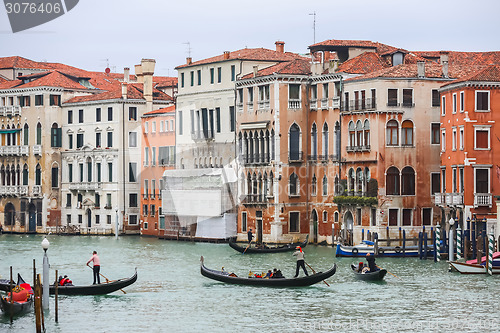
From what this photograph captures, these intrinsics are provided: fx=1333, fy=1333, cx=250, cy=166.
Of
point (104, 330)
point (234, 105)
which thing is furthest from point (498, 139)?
point (104, 330)

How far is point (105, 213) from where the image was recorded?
69.4m

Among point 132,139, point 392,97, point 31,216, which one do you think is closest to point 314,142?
point 392,97

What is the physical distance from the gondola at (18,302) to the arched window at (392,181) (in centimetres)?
2253

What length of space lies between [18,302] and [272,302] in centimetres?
703

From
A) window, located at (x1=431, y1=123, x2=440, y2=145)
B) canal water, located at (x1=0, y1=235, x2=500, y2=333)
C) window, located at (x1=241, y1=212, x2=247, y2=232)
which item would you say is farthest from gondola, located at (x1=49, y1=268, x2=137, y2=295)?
window, located at (x1=241, y1=212, x2=247, y2=232)

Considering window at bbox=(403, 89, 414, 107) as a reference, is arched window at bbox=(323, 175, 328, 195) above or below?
→ below

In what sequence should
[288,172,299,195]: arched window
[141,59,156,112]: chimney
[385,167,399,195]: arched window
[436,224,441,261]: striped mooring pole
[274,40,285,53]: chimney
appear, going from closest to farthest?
1. [436,224,441,261]: striped mooring pole
2. [385,167,399,195]: arched window
3. [288,172,299,195]: arched window
4. [274,40,285,53]: chimney
5. [141,59,156,112]: chimney

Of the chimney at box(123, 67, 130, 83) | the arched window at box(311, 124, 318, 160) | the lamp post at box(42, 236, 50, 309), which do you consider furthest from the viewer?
the chimney at box(123, 67, 130, 83)

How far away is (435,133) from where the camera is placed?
52.5 m

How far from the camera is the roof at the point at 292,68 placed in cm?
5662

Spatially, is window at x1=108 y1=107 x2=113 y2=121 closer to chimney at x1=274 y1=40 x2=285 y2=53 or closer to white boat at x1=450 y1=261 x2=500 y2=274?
chimney at x1=274 y1=40 x2=285 y2=53

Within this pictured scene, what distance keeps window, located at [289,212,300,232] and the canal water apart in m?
7.67

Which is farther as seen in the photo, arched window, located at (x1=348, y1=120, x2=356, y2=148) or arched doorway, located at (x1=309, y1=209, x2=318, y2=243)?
arched doorway, located at (x1=309, y1=209, x2=318, y2=243)

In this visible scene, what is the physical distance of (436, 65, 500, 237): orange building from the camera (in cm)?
4719
